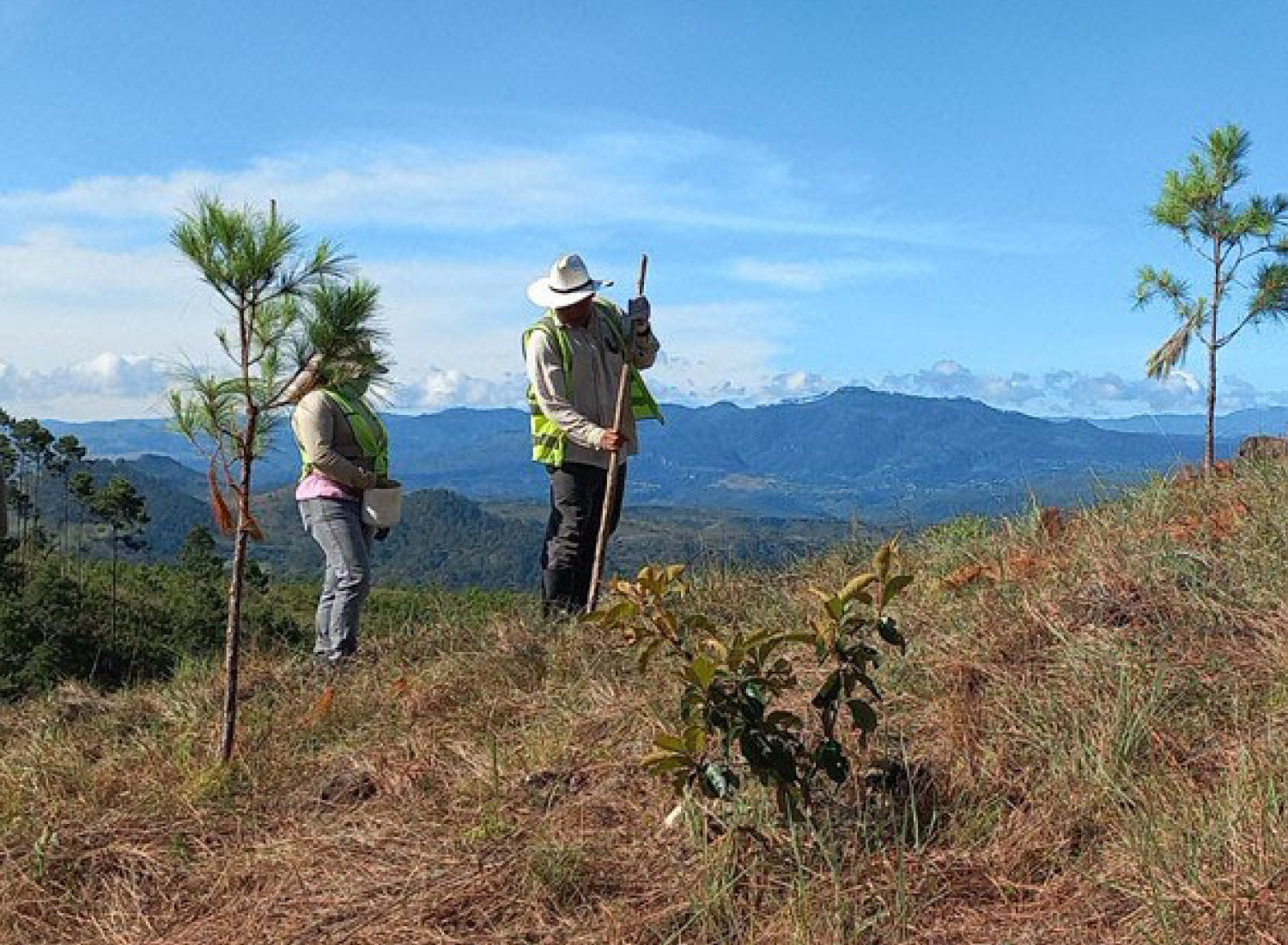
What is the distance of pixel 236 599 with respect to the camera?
4.51 meters

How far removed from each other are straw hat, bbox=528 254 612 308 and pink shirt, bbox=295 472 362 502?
139cm

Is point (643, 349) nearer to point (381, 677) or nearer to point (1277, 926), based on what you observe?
point (381, 677)

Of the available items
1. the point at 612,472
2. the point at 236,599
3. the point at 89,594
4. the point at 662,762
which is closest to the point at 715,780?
the point at 662,762

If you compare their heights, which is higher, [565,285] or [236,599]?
[565,285]

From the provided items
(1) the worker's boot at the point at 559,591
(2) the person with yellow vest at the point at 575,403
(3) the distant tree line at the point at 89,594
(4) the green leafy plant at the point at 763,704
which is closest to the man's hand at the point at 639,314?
(2) the person with yellow vest at the point at 575,403

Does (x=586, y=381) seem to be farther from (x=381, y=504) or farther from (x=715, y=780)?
(x=715, y=780)

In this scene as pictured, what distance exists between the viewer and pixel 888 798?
3.23 meters

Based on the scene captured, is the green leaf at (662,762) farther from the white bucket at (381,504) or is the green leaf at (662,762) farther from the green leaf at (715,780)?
the white bucket at (381,504)

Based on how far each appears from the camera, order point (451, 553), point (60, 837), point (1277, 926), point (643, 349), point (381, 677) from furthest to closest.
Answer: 1. point (451, 553)
2. point (643, 349)
3. point (381, 677)
4. point (60, 837)
5. point (1277, 926)

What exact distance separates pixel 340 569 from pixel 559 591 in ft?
3.80

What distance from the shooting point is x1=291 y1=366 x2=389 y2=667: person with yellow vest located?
584cm

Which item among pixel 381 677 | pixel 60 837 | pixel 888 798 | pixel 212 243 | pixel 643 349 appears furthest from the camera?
pixel 643 349

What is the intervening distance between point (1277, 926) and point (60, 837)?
3506 mm

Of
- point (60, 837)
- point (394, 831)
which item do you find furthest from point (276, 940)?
point (60, 837)
